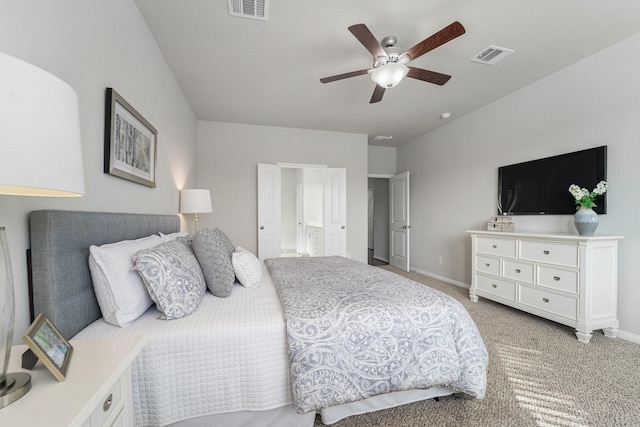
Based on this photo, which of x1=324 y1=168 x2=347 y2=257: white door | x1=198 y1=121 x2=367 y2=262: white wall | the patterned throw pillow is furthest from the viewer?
x1=324 y1=168 x2=347 y2=257: white door

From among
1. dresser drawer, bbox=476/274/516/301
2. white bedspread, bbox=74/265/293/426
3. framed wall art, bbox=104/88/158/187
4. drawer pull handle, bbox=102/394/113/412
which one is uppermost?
framed wall art, bbox=104/88/158/187

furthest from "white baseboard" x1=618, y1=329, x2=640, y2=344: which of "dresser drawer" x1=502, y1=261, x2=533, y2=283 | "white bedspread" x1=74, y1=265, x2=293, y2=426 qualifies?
"white bedspread" x1=74, y1=265, x2=293, y2=426

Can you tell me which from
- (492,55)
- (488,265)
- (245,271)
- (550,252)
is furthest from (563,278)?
(245,271)

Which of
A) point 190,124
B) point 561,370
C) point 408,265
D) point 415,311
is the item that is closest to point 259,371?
point 415,311

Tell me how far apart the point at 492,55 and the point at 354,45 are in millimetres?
1353

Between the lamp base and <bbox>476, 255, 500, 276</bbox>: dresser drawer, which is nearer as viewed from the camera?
the lamp base

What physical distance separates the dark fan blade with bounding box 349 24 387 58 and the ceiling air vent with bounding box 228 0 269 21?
697 millimetres

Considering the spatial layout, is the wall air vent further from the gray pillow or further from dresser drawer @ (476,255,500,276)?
the gray pillow

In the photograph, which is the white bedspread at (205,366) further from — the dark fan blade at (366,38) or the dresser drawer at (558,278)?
the dresser drawer at (558,278)

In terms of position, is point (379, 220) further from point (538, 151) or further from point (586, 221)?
point (586, 221)

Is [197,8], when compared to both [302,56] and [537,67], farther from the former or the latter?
[537,67]

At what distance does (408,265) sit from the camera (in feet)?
16.8

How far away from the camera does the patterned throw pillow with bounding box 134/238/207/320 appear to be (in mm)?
1254

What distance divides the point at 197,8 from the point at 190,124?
2.10m
